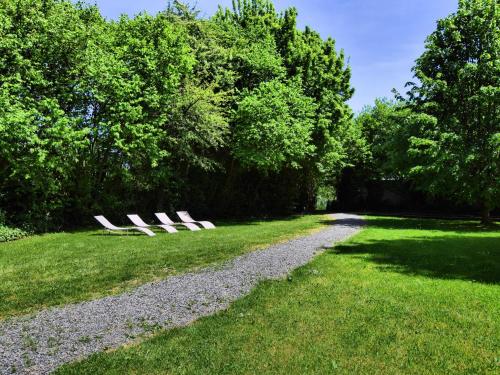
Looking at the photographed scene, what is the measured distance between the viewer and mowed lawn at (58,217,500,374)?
4.14 metres

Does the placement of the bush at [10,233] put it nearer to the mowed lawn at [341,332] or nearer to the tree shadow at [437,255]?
the mowed lawn at [341,332]

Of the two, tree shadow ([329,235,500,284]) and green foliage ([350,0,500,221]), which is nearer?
tree shadow ([329,235,500,284])

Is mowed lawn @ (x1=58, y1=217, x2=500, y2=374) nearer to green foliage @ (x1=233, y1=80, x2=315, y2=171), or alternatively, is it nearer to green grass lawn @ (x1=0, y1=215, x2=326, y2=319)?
green grass lawn @ (x1=0, y1=215, x2=326, y2=319)

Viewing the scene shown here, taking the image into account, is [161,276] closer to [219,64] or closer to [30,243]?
[30,243]

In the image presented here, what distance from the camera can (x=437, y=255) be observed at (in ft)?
36.0

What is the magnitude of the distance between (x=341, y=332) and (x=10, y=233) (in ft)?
42.4

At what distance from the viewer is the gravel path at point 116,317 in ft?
14.2

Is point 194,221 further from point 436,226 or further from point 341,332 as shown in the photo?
point 341,332

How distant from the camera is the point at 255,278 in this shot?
26.0ft

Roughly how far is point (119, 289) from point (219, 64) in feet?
60.6

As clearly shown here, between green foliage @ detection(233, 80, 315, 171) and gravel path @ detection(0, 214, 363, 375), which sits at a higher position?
green foliage @ detection(233, 80, 315, 171)

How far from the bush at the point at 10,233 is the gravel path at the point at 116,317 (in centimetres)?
899

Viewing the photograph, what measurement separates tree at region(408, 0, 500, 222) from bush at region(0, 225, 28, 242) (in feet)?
55.2

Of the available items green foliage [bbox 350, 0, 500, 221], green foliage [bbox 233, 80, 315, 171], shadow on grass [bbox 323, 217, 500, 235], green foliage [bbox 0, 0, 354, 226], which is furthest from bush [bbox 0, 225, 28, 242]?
green foliage [bbox 350, 0, 500, 221]
